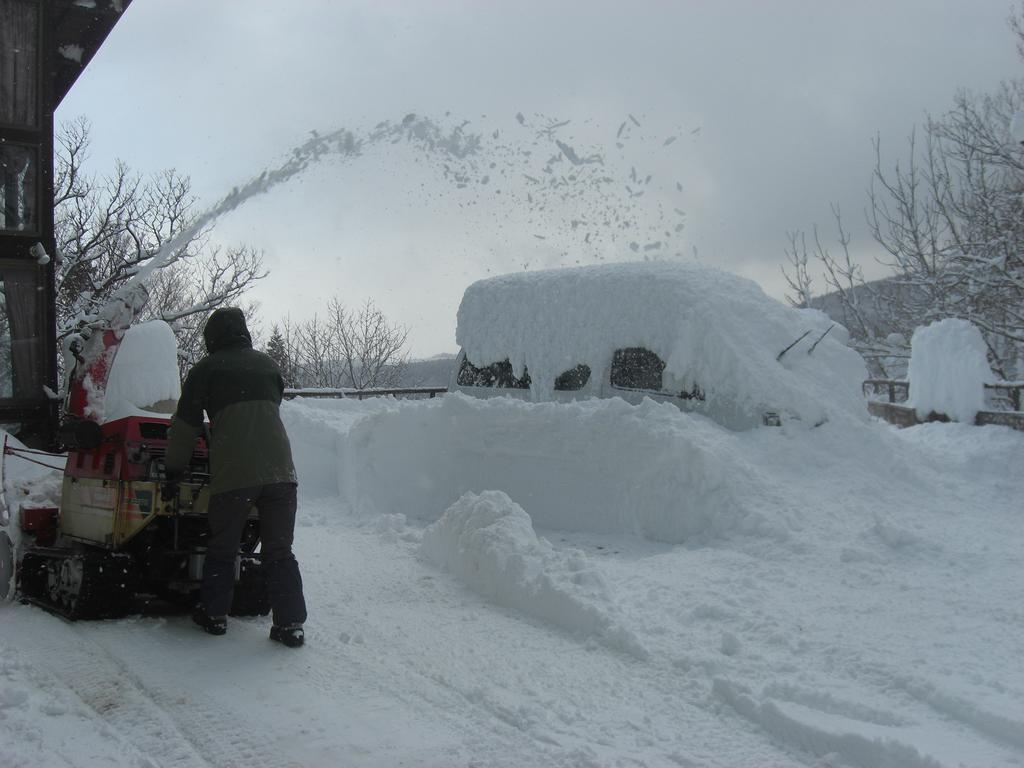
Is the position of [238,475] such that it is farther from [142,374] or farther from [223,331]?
[142,374]

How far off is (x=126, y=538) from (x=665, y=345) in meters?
5.22

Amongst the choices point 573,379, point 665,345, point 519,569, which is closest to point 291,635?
point 519,569

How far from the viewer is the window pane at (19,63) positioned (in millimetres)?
7453

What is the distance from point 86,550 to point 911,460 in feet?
22.1

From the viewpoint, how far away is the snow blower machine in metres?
4.93

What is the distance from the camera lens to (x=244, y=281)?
103ft

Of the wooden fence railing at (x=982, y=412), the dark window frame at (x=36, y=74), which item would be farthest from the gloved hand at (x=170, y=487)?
the wooden fence railing at (x=982, y=412)

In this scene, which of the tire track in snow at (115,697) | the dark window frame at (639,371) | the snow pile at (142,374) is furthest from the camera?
the dark window frame at (639,371)

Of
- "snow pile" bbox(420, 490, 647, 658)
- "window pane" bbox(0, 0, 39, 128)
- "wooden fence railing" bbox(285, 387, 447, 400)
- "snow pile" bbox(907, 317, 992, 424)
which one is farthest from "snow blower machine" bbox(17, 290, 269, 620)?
"snow pile" bbox(907, 317, 992, 424)

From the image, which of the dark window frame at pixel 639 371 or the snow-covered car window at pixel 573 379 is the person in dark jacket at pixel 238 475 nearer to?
the dark window frame at pixel 639 371

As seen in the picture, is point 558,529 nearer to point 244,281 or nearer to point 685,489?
point 685,489

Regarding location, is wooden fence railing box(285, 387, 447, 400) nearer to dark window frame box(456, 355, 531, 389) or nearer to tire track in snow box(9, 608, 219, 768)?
dark window frame box(456, 355, 531, 389)

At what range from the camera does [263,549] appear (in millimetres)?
4777

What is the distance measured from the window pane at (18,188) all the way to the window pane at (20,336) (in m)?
0.46
